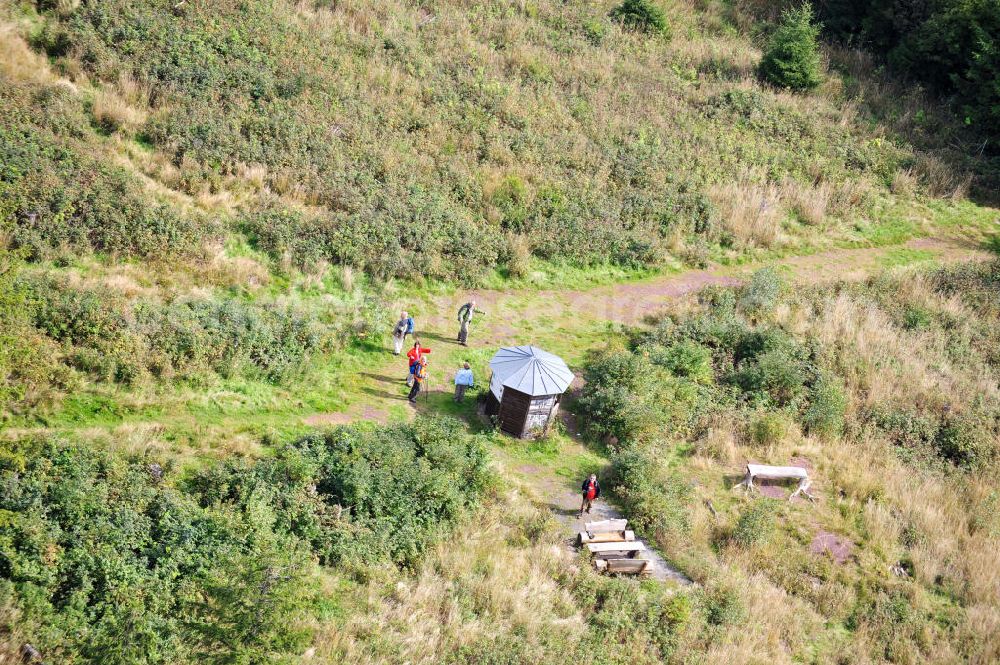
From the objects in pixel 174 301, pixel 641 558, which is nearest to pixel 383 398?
pixel 174 301

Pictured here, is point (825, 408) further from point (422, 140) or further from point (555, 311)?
point (422, 140)

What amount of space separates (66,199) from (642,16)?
28713mm

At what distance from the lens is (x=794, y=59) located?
3666cm

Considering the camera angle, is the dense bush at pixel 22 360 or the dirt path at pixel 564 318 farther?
the dirt path at pixel 564 318

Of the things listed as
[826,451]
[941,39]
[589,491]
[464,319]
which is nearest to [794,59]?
[941,39]

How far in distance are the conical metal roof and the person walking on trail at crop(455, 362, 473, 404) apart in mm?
726

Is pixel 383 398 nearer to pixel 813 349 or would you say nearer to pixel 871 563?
pixel 871 563

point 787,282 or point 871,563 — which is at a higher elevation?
point 787,282

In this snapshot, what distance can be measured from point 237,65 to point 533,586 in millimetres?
19837

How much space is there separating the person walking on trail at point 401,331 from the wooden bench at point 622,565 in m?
7.54

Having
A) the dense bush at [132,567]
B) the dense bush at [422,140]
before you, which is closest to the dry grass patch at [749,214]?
the dense bush at [422,140]

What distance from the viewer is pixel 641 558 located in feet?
51.1

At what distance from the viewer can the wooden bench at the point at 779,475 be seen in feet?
59.9

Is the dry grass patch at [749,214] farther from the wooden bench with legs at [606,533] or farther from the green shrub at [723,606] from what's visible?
the green shrub at [723,606]
